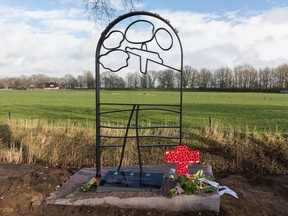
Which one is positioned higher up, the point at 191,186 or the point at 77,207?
the point at 191,186

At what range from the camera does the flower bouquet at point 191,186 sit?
4.64m

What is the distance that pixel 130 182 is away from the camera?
514 centimetres

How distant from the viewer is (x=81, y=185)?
5.33 meters

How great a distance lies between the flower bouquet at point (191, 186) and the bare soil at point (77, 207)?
286 millimetres

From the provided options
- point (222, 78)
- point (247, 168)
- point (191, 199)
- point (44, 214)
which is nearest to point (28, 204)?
point (44, 214)

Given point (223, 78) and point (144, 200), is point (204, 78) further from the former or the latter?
point (144, 200)

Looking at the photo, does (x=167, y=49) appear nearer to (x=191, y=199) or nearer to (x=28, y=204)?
(x=191, y=199)

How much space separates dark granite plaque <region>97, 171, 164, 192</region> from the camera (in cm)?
491

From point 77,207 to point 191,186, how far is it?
166cm

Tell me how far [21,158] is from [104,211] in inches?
157

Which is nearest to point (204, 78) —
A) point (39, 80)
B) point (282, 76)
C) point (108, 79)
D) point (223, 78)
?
point (223, 78)

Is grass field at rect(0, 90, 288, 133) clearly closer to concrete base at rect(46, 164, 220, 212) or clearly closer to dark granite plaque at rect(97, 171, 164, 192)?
dark granite plaque at rect(97, 171, 164, 192)

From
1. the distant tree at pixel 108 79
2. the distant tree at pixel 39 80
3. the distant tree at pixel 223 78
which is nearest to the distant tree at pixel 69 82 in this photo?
the distant tree at pixel 39 80

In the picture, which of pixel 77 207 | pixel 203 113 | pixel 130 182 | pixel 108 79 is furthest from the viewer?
pixel 203 113
